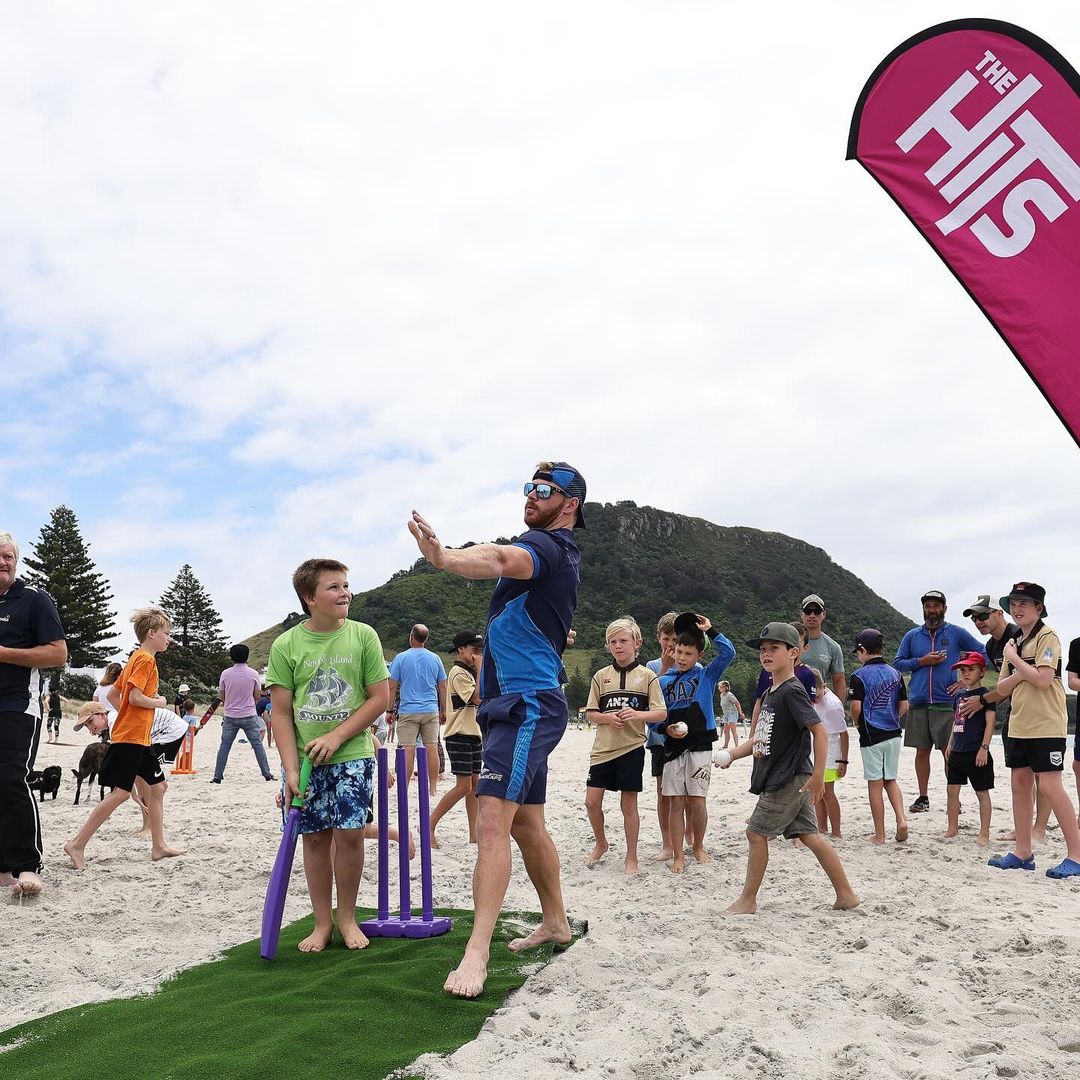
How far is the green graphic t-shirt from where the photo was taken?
15.0 ft

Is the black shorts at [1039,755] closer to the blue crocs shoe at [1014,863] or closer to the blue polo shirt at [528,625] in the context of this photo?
the blue crocs shoe at [1014,863]

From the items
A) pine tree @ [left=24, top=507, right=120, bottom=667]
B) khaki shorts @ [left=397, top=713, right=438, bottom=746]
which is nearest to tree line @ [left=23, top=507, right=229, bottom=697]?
pine tree @ [left=24, top=507, right=120, bottom=667]

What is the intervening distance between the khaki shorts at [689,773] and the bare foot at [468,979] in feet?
10.8

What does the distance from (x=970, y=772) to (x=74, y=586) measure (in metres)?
59.5

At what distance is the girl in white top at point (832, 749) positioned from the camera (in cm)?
784

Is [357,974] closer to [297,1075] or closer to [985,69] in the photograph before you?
[297,1075]

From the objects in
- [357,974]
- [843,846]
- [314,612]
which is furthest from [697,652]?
[357,974]

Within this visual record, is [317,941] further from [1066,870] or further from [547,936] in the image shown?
[1066,870]

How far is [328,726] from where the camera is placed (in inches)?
180

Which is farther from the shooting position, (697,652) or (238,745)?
(238,745)

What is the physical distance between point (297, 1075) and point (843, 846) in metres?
5.65

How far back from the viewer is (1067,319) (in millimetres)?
3367

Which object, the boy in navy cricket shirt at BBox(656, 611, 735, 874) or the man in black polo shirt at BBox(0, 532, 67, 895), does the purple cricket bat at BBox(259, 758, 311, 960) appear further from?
the boy in navy cricket shirt at BBox(656, 611, 735, 874)

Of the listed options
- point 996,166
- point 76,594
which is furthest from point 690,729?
point 76,594
